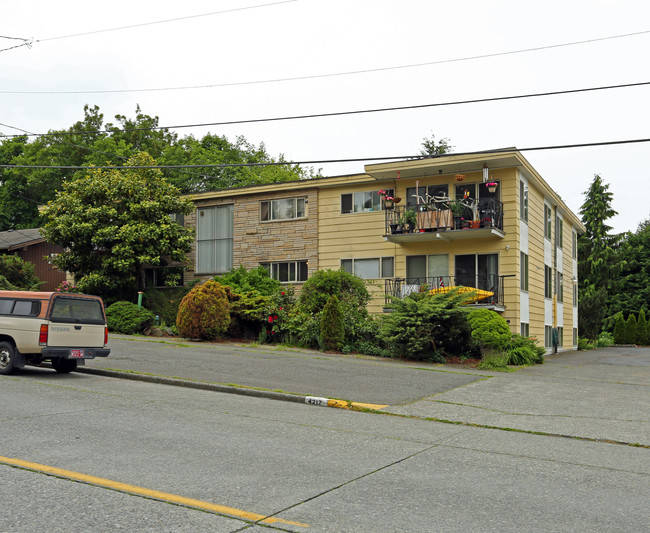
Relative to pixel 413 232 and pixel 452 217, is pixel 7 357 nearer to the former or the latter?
pixel 413 232

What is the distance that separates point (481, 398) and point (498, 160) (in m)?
11.8

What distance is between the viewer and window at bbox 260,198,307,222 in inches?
1066

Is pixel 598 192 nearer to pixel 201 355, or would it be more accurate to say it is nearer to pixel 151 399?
pixel 201 355

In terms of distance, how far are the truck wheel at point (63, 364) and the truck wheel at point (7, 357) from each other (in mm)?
1092

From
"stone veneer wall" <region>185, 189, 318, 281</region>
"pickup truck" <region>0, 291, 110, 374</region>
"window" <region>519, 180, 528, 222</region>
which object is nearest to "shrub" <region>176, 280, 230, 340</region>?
"stone veneer wall" <region>185, 189, 318, 281</region>

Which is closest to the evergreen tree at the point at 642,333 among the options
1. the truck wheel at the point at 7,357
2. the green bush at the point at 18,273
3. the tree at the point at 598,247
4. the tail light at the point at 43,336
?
the tree at the point at 598,247

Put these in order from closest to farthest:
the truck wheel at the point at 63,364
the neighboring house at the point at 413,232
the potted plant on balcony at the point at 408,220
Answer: the truck wheel at the point at 63,364 → the neighboring house at the point at 413,232 → the potted plant on balcony at the point at 408,220

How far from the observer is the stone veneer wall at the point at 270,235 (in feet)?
87.5

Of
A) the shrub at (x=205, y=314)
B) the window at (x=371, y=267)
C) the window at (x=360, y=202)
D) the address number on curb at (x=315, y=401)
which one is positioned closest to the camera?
the address number on curb at (x=315, y=401)

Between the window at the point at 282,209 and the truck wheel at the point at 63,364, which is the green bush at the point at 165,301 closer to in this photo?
the window at the point at 282,209

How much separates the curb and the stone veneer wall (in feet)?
42.7

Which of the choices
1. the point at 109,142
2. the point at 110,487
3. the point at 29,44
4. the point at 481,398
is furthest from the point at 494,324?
the point at 109,142

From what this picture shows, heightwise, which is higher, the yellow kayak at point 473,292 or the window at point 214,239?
the window at point 214,239

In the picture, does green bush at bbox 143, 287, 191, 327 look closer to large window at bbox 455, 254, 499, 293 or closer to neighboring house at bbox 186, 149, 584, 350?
neighboring house at bbox 186, 149, 584, 350
